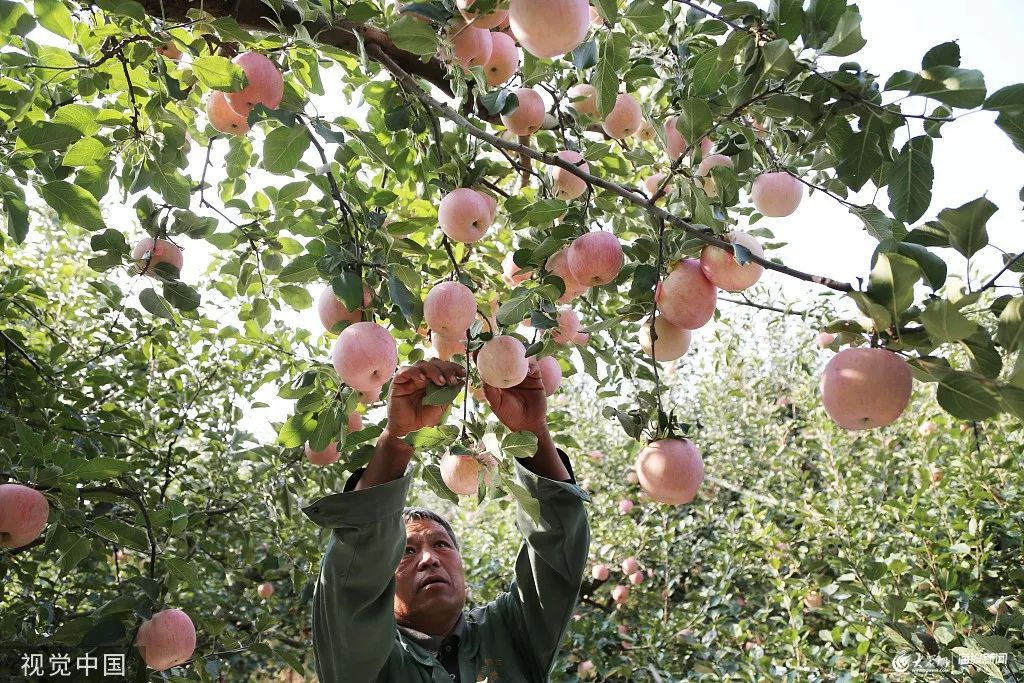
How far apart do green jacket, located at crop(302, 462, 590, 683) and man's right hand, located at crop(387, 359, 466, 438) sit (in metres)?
0.17

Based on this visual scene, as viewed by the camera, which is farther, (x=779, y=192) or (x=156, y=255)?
(x=156, y=255)

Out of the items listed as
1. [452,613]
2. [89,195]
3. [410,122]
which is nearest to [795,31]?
[410,122]

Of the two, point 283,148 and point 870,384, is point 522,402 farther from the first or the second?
point 870,384

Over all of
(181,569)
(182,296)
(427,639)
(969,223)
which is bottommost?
(427,639)

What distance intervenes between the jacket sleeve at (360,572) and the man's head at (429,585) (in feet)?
1.22

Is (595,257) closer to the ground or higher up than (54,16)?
closer to the ground

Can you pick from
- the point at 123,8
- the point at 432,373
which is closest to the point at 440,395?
the point at 432,373

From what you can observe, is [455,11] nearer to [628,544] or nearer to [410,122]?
[410,122]

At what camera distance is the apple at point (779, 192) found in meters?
1.57

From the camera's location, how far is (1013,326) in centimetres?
82

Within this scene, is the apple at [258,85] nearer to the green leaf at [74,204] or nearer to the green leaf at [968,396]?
the green leaf at [74,204]

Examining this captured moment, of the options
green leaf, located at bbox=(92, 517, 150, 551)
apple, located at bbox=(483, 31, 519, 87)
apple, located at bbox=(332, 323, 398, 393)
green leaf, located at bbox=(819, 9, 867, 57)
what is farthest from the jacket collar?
green leaf, located at bbox=(819, 9, 867, 57)

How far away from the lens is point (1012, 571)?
255 cm

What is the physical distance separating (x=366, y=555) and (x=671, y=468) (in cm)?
71
